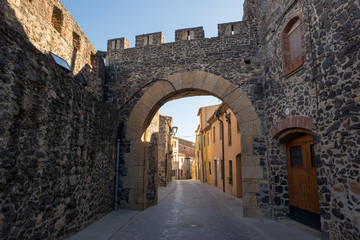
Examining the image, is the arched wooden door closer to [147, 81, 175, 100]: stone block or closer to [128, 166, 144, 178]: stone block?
[147, 81, 175, 100]: stone block

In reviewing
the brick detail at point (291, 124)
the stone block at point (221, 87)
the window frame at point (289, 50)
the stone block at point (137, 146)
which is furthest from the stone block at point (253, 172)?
the stone block at point (137, 146)

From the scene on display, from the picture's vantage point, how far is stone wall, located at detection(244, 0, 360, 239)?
3576 mm

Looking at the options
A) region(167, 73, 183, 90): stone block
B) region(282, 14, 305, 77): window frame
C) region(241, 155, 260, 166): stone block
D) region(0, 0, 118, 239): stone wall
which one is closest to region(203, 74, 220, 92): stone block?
region(167, 73, 183, 90): stone block

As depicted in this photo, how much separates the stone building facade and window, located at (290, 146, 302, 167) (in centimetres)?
4

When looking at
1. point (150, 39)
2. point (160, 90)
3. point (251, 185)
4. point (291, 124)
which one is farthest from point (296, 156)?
point (150, 39)

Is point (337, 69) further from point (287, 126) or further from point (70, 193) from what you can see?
point (70, 193)

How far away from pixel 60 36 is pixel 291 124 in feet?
19.1

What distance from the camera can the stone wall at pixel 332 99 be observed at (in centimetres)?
358

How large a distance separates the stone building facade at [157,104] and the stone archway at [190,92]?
3 cm

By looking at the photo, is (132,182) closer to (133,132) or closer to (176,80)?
(133,132)

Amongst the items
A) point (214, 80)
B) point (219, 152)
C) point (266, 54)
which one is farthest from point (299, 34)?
point (219, 152)

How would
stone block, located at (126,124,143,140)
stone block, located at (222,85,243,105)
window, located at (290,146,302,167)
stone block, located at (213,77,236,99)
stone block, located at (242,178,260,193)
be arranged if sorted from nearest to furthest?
1. window, located at (290,146,302,167)
2. stone block, located at (242,178,260,193)
3. stone block, located at (222,85,243,105)
4. stone block, located at (213,77,236,99)
5. stone block, located at (126,124,143,140)

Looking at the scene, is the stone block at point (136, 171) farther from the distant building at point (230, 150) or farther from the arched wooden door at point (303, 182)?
the distant building at point (230, 150)

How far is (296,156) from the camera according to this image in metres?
5.70
